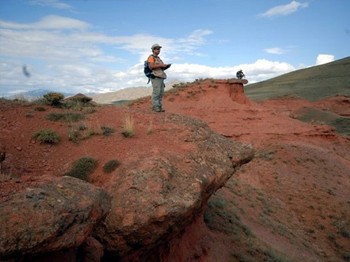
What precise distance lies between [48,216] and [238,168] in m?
6.69

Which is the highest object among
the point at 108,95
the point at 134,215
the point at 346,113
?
the point at 134,215

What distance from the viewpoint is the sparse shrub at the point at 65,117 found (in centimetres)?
860

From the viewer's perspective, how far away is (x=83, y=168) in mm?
6695

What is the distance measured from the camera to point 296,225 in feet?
42.9

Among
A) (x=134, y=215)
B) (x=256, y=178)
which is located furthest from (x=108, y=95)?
(x=134, y=215)

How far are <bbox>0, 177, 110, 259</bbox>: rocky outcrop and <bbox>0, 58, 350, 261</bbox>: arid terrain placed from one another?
0.83ft

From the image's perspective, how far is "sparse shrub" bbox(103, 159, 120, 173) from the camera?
6.72 metres

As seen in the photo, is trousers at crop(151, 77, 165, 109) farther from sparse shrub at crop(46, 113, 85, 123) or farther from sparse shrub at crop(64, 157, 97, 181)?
sparse shrub at crop(64, 157, 97, 181)

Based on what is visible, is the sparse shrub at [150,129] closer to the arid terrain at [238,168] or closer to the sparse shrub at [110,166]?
the arid terrain at [238,168]

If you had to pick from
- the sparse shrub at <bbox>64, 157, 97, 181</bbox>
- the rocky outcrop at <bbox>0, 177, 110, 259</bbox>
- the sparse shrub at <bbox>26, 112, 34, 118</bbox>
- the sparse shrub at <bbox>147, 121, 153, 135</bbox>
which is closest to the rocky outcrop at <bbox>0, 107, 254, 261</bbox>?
the rocky outcrop at <bbox>0, 177, 110, 259</bbox>

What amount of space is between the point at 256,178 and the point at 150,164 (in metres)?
10.4

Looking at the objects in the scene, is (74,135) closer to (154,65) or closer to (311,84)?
(154,65)

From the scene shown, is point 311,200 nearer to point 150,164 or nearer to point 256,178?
point 256,178

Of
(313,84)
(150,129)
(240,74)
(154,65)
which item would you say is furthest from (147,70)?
(313,84)
